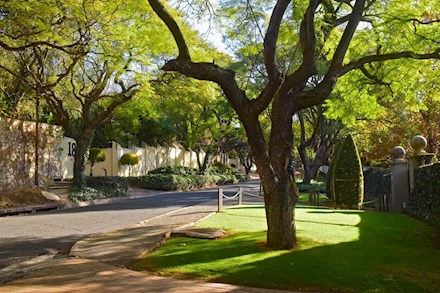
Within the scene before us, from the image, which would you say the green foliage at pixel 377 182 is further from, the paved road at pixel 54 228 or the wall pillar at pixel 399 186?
the paved road at pixel 54 228

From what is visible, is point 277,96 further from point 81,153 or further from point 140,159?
point 140,159

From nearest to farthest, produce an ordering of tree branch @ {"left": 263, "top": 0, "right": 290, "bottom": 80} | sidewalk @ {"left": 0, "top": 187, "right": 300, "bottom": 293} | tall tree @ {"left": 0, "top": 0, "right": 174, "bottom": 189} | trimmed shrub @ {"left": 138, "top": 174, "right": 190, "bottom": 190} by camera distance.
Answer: sidewalk @ {"left": 0, "top": 187, "right": 300, "bottom": 293}
tree branch @ {"left": 263, "top": 0, "right": 290, "bottom": 80}
tall tree @ {"left": 0, "top": 0, "right": 174, "bottom": 189}
trimmed shrub @ {"left": 138, "top": 174, "right": 190, "bottom": 190}

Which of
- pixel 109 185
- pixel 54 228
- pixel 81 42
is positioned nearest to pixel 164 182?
pixel 109 185

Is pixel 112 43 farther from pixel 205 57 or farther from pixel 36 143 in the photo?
pixel 36 143

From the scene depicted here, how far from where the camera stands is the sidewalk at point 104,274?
6.45 metres

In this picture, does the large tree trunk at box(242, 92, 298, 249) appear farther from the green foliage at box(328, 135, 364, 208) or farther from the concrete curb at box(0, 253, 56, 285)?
the green foliage at box(328, 135, 364, 208)

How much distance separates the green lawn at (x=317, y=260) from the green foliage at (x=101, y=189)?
12411mm

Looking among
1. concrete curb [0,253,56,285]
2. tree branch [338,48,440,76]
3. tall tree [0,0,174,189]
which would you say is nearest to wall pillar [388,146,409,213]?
tree branch [338,48,440,76]

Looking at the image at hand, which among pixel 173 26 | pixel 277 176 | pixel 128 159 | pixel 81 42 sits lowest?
pixel 277 176

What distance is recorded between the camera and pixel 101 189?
2402 centimetres

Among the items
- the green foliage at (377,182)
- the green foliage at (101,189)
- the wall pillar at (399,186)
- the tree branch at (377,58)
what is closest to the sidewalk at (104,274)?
the tree branch at (377,58)

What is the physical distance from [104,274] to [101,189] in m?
17.3

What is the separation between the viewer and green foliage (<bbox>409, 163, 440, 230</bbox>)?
40.4 ft

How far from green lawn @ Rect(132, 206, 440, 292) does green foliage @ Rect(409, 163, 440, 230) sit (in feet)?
5.44
